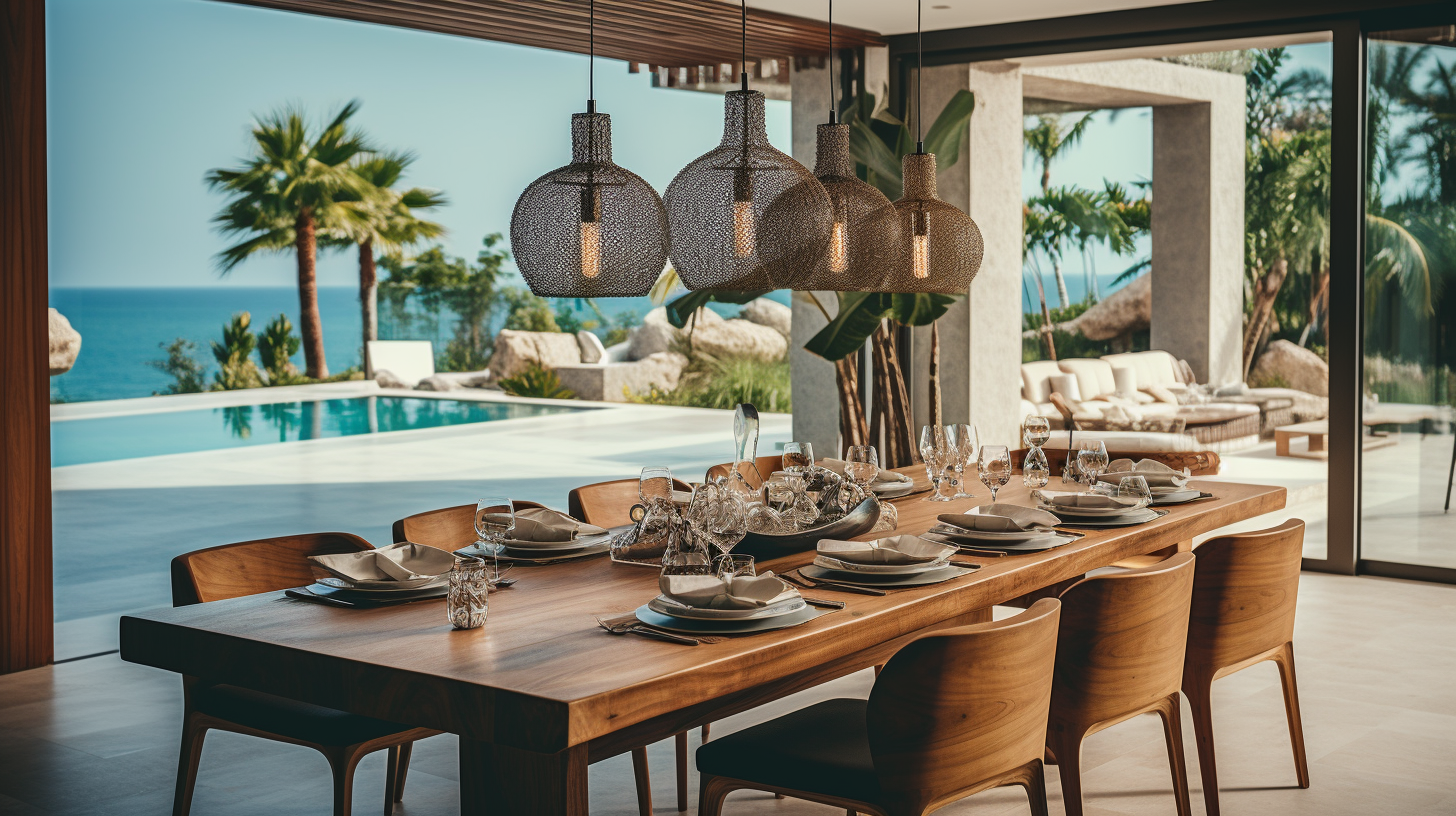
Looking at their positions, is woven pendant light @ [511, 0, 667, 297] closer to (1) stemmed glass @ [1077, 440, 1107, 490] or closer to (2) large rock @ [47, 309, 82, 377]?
(1) stemmed glass @ [1077, 440, 1107, 490]

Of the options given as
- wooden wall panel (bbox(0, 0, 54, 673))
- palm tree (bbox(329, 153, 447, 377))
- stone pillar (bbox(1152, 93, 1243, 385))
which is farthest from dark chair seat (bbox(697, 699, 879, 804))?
stone pillar (bbox(1152, 93, 1243, 385))

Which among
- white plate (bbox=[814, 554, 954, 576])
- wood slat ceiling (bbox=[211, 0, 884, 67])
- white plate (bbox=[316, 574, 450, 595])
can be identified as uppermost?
wood slat ceiling (bbox=[211, 0, 884, 67])

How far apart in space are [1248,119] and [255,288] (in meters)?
30.8

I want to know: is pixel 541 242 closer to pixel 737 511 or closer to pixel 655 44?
pixel 737 511

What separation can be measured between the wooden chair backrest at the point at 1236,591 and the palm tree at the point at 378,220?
6475mm

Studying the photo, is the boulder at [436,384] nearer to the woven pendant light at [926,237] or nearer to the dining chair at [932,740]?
the woven pendant light at [926,237]

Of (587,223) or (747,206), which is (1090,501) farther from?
(587,223)

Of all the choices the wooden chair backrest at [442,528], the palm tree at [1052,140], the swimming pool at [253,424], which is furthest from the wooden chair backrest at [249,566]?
the palm tree at [1052,140]

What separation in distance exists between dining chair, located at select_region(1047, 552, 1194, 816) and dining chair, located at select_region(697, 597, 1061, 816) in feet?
0.74

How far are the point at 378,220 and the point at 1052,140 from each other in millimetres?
7184

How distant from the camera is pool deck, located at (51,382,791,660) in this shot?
5.86 metres

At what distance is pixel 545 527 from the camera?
3.11 m

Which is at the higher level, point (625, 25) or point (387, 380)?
point (625, 25)

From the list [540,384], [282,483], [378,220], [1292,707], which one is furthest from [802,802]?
[540,384]
